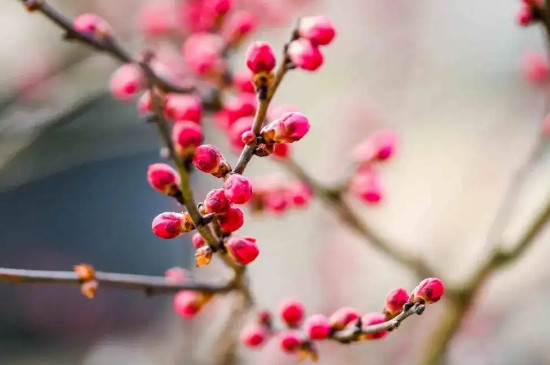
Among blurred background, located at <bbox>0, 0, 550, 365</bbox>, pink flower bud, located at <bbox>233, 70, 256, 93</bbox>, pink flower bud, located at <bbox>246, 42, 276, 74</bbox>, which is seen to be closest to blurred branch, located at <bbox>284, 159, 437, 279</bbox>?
pink flower bud, located at <bbox>233, 70, 256, 93</bbox>

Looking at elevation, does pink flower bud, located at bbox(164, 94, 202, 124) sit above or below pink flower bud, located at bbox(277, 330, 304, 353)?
above

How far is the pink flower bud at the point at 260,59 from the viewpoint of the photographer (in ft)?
1.38

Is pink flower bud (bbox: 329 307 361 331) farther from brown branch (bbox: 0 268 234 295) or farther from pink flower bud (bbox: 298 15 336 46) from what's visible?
pink flower bud (bbox: 298 15 336 46)

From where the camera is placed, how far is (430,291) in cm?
40

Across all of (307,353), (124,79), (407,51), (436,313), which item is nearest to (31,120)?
(124,79)

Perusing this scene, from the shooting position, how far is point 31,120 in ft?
2.84

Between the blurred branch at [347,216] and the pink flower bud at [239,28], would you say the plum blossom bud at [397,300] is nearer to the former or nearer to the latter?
the blurred branch at [347,216]

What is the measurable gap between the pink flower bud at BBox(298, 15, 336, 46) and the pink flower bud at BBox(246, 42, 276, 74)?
0.06m

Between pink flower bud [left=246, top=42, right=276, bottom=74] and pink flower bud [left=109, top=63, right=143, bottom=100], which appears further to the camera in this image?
pink flower bud [left=109, top=63, right=143, bottom=100]

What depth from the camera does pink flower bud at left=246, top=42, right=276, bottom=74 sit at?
16.6 inches

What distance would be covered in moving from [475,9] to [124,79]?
1740 millimetres

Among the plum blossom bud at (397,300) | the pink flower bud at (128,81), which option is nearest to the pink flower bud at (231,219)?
the plum blossom bud at (397,300)

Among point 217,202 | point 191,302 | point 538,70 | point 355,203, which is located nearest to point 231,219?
point 217,202

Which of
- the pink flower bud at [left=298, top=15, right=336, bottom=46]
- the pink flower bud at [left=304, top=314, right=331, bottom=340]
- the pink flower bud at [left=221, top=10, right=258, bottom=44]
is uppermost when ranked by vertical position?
the pink flower bud at [left=221, top=10, right=258, bottom=44]
